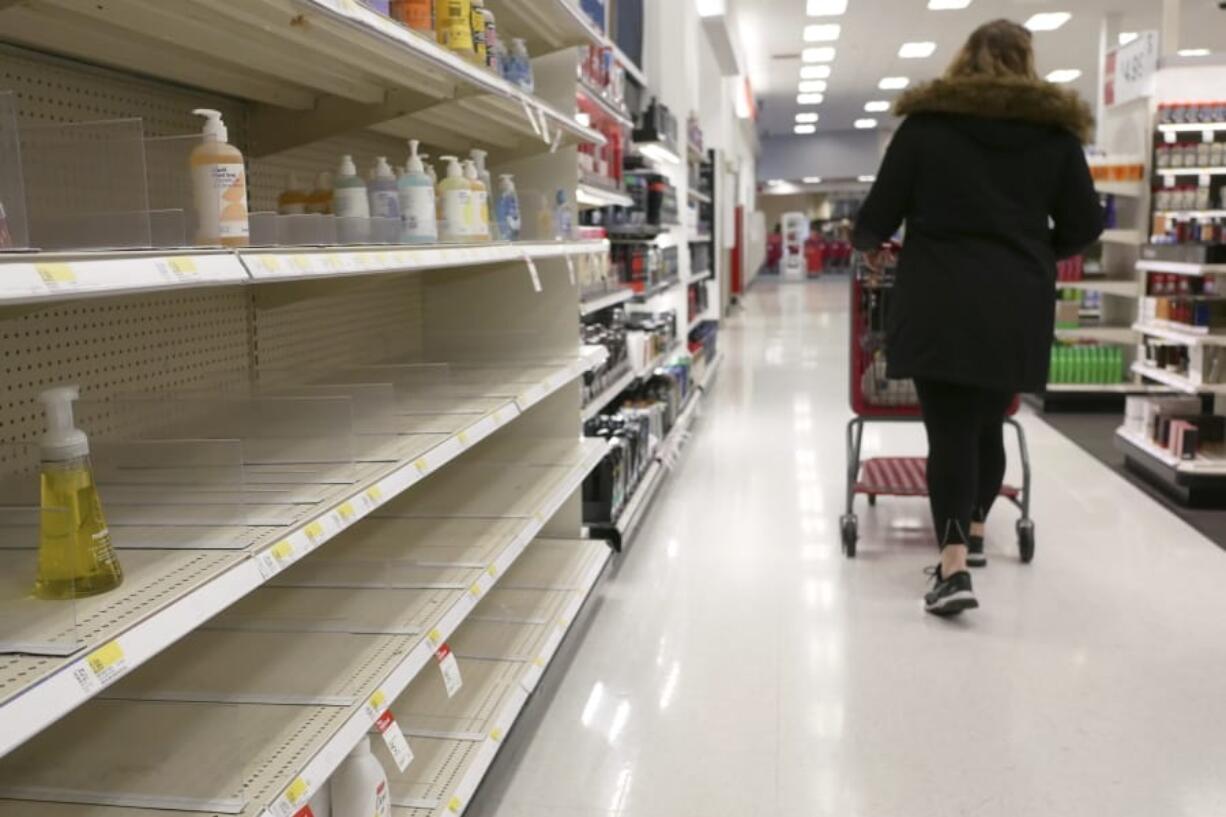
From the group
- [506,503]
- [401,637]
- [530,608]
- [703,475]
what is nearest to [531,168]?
[506,503]

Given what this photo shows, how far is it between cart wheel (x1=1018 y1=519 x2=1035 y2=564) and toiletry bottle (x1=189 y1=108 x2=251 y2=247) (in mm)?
3214

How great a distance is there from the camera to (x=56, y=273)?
0.98 meters

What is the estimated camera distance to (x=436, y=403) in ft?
8.23

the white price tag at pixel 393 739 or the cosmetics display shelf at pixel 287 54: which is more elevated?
the cosmetics display shelf at pixel 287 54

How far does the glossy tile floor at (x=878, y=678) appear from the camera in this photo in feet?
7.63

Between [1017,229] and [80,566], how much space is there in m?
2.76

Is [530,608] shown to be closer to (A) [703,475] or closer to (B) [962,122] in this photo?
(B) [962,122]

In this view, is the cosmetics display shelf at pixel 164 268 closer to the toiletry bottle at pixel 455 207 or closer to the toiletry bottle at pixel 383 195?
the toiletry bottle at pixel 383 195

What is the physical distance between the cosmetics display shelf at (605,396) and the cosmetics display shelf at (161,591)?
6.08 ft

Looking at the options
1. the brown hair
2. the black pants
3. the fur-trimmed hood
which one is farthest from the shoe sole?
the brown hair

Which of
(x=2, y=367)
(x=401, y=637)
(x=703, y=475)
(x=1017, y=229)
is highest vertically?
(x=1017, y=229)

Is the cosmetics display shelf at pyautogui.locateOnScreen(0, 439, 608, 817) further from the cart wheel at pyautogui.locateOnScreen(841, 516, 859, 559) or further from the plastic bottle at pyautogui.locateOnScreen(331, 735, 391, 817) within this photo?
the cart wheel at pyautogui.locateOnScreen(841, 516, 859, 559)

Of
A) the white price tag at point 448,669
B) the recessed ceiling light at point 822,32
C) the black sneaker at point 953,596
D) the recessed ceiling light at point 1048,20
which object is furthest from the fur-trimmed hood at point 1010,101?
the recessed ceiling light at point 822,32

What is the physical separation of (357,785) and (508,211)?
71.6 inches
